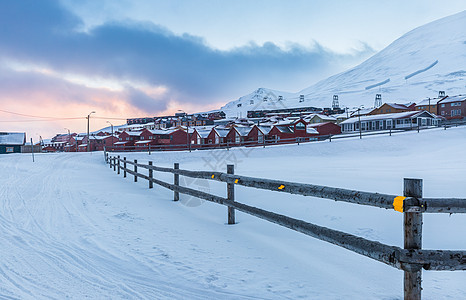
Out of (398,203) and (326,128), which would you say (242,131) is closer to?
(326,128)

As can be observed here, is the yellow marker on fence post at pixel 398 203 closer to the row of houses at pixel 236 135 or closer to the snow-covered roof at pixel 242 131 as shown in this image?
the row of houses at pixel 236 135

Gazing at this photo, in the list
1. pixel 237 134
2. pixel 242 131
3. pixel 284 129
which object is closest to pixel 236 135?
pixel 237 134

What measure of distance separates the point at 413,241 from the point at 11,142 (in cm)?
8692

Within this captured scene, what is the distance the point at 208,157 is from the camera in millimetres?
35219

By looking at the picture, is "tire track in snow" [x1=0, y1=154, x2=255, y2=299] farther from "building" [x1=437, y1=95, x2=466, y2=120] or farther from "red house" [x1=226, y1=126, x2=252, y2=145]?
"building" [x1=437, y1=95, x2=466, y2=120]

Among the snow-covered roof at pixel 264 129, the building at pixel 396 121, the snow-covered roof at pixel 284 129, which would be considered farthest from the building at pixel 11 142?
the building at pixel 396 121

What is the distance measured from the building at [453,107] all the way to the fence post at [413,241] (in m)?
96.5

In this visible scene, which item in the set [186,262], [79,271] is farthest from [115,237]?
[186,262]

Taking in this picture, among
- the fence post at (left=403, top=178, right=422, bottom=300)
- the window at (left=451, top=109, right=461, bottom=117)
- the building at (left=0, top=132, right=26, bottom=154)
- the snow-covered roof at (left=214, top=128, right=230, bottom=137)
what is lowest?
the fence post at (left=403, top=178, right=422, bottom=300)

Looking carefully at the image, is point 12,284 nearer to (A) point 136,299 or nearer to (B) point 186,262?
(A) point 136,299

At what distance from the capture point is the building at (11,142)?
68438mm

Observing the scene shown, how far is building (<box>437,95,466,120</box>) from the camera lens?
262 feet

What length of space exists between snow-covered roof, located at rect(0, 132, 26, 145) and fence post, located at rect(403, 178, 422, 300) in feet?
284

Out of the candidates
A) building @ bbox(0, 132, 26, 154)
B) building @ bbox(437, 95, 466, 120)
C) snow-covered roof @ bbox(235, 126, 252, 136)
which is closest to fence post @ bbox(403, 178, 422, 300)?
snow-covered roof @ bbox(235, 126, 252, 136)
